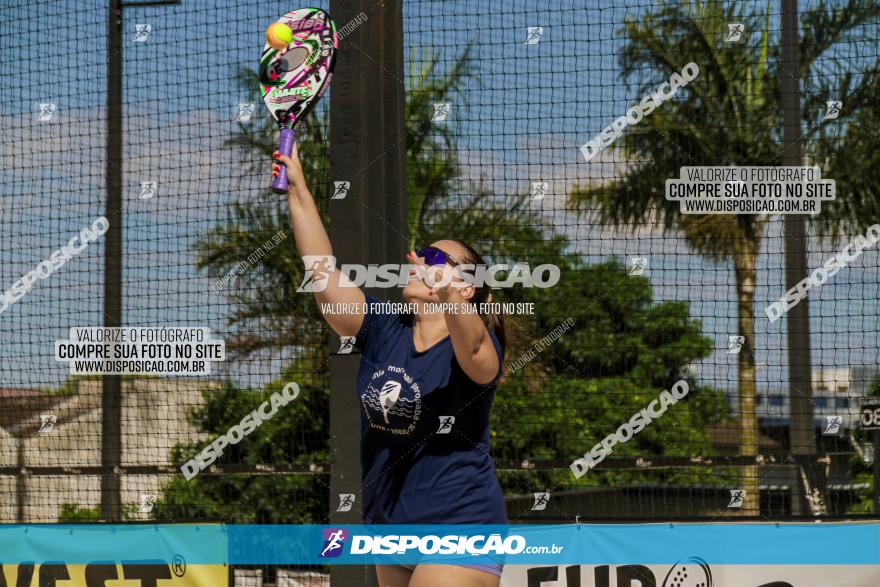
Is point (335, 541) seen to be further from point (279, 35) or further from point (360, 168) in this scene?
point (279, 35)

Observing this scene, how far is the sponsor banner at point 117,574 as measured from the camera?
5348mm

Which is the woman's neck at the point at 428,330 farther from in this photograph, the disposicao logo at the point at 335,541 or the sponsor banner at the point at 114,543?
the sponsor banner at the point at 114,543

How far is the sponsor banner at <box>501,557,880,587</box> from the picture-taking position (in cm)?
476

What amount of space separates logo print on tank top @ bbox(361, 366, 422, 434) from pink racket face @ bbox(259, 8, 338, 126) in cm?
137

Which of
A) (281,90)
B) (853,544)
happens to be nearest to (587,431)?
(853,544)

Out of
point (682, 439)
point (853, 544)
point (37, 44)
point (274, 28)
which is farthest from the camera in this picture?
point (682, 439)

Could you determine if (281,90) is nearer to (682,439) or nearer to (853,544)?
(853,544)

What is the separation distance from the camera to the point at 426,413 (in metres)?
3.30

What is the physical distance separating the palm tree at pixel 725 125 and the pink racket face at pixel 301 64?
7.64 metres

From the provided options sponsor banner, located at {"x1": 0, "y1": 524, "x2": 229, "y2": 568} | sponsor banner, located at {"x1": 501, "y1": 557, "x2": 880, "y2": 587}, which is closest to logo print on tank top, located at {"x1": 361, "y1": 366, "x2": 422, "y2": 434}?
sponsor banner, located at {"x1": 501, "y1": 557, "x2": 880, "y2": 587}

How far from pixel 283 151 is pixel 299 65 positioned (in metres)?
0.76

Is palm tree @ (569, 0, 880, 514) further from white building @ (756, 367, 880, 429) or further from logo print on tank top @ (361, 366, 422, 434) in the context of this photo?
logo print on tank top @ (361, 366, 422, 434)

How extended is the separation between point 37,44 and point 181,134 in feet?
4.02

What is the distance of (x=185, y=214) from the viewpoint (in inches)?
299
